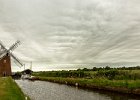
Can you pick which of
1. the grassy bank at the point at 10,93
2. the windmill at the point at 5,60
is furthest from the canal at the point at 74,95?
the windmill at the point at 5,60

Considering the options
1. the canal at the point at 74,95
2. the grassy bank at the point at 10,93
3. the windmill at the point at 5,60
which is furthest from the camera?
the windmill at the point at 5,60

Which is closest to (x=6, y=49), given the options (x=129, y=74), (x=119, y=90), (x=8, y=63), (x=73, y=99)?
(x=8, y=63)

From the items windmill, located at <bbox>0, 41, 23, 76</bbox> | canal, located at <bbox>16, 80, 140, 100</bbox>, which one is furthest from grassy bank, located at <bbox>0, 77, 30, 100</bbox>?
windmill, located at <bbox>0, 41, 23, 76</bbox>

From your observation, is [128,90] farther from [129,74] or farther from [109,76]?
[109,76]

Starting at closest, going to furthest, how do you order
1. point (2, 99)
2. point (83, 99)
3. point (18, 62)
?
1. point (2, 99)
2. point (83, 99)
3. point (18, 62)

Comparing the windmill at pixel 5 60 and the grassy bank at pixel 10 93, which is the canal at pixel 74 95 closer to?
the grassy bank at pixel 10 93

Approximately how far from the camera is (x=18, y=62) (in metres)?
129

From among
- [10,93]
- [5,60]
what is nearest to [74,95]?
→ [10,93]

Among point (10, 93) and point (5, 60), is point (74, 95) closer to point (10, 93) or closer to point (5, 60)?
point (10, 93)

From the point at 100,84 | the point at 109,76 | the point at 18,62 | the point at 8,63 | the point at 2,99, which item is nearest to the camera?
the point at 2,99

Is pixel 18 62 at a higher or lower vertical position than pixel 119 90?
higher

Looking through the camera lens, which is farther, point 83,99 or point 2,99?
point 83,99

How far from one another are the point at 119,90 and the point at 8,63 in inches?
2430

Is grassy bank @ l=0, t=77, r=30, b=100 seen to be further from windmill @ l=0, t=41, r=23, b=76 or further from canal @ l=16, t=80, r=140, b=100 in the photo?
windmill @ l=0, t=41, r=23, b=76
